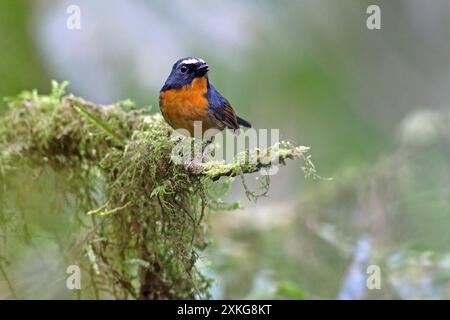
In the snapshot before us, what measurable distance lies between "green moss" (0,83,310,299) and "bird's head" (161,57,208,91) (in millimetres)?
171

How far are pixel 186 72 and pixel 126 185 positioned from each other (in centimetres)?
50

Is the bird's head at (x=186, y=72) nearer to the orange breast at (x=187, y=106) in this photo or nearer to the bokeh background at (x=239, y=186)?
the orange breast at (x=187, y=106)

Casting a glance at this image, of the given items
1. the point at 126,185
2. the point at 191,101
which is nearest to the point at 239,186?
the point at 191,101

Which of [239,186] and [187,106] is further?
[239,186]

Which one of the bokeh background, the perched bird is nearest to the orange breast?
the perched bird

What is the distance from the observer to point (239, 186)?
595cm

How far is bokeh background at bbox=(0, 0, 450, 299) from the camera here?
3.99 meters

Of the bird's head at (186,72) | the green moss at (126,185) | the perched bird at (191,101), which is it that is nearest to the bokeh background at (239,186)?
the green moss at (126,185)

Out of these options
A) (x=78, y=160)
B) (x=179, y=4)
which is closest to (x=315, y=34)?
(x=179, y=4)

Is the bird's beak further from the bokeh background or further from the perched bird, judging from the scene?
the bokeh background

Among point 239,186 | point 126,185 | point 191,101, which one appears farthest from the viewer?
point 239,186

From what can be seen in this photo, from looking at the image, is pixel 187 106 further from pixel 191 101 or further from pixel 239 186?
pixel 239 186

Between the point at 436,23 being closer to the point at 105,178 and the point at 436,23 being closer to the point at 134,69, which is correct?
the point at 134,69

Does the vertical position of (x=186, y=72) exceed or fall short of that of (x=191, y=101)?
it exceeds it
